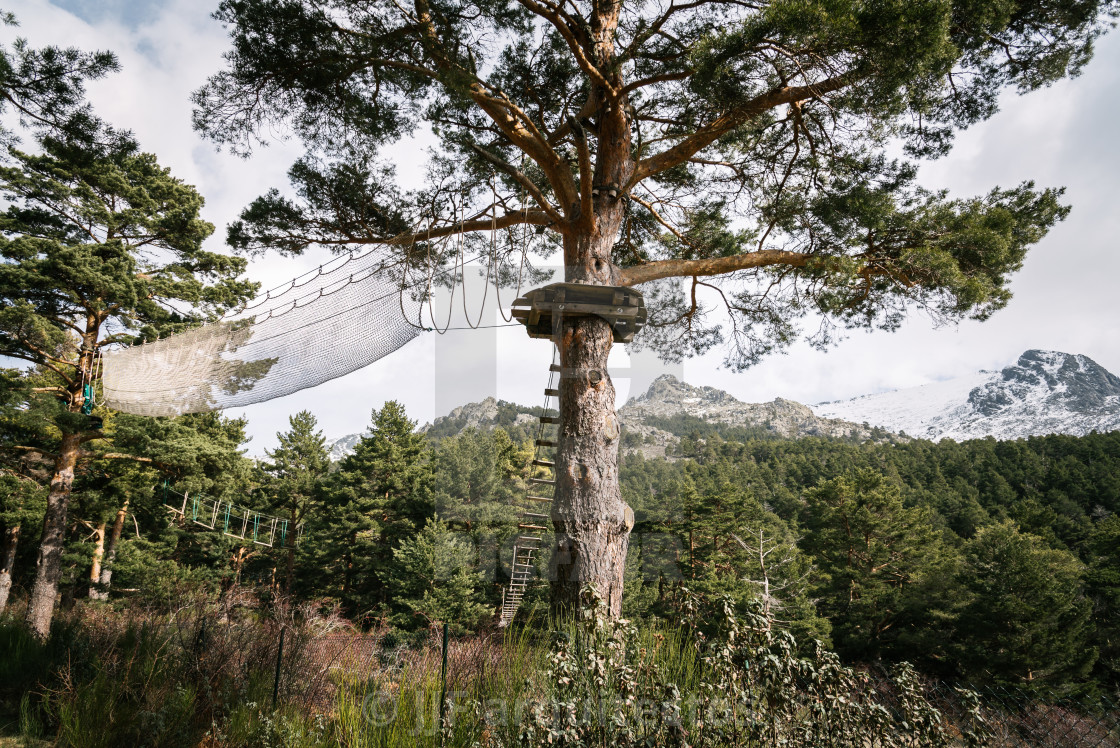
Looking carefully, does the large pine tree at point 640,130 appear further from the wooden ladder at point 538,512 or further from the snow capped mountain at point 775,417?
the snow capped mountain at point 775,417

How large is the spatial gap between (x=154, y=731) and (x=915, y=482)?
4197 centimetres

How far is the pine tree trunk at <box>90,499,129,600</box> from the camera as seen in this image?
13.5 metres

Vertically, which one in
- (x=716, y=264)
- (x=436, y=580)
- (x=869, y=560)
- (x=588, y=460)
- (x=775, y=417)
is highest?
(x=775, y=417)

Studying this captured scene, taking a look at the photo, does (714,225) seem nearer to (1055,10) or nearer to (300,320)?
(1055,10)

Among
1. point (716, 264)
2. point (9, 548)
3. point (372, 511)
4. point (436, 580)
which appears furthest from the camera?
point (372, 511)

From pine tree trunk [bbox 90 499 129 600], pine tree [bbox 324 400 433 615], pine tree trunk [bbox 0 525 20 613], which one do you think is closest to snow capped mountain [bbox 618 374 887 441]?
pine tree [bbox 324 400 433 615]

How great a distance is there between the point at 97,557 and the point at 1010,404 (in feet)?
570

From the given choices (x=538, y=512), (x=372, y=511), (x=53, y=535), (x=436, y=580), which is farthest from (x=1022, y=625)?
(x=53, y=535)

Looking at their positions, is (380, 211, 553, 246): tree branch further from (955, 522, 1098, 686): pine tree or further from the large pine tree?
(955, 522, 1098, 686): pine tree

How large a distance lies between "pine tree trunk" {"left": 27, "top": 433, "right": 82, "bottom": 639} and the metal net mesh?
6.27 m

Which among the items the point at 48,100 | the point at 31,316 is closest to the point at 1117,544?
the point at 48,100

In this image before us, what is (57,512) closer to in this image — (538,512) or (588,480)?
(538,512)

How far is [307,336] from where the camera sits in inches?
162

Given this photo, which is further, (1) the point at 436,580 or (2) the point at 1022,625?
(1) the point at 436,580
